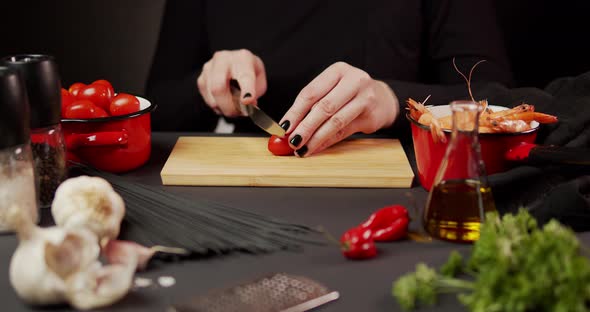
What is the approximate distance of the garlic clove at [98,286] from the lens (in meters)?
0.89

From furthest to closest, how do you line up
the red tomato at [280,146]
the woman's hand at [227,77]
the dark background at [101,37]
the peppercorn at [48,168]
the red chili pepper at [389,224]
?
the dark background at [101,37]
the woman's hand at [227,77]
the red tomato at [280,146]
the peppercorn at [48,168]
the red chili pepper at [389,224]

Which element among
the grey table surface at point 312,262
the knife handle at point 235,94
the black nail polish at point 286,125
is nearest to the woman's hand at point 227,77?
the knife handle at point 235,94

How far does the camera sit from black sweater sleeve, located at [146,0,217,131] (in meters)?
2.10

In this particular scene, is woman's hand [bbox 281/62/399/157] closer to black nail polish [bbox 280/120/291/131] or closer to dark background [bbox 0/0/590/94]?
black nail polish [bbox 280/120/291/131]

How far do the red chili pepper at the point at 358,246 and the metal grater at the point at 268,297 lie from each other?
0.35 ft

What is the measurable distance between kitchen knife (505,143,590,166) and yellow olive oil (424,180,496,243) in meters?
0.19

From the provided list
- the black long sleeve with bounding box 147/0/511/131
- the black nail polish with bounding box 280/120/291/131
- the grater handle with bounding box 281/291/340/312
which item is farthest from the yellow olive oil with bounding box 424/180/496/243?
the black long sleeve with bounding box 147/0/511/131

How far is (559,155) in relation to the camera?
4.01ft

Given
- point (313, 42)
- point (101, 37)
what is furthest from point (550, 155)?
point (101, 37)

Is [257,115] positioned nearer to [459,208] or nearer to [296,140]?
[296,140]

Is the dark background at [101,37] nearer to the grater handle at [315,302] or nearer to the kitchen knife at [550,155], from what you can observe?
the kitchen knife at [550,155]

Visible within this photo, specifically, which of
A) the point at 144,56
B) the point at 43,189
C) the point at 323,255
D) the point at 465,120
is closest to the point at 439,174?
the point at 465,120

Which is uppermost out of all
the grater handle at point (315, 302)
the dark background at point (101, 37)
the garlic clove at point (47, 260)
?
the garlic clove at point (47, 260)

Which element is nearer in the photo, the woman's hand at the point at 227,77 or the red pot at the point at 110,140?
the red pot at the point at 110,140
